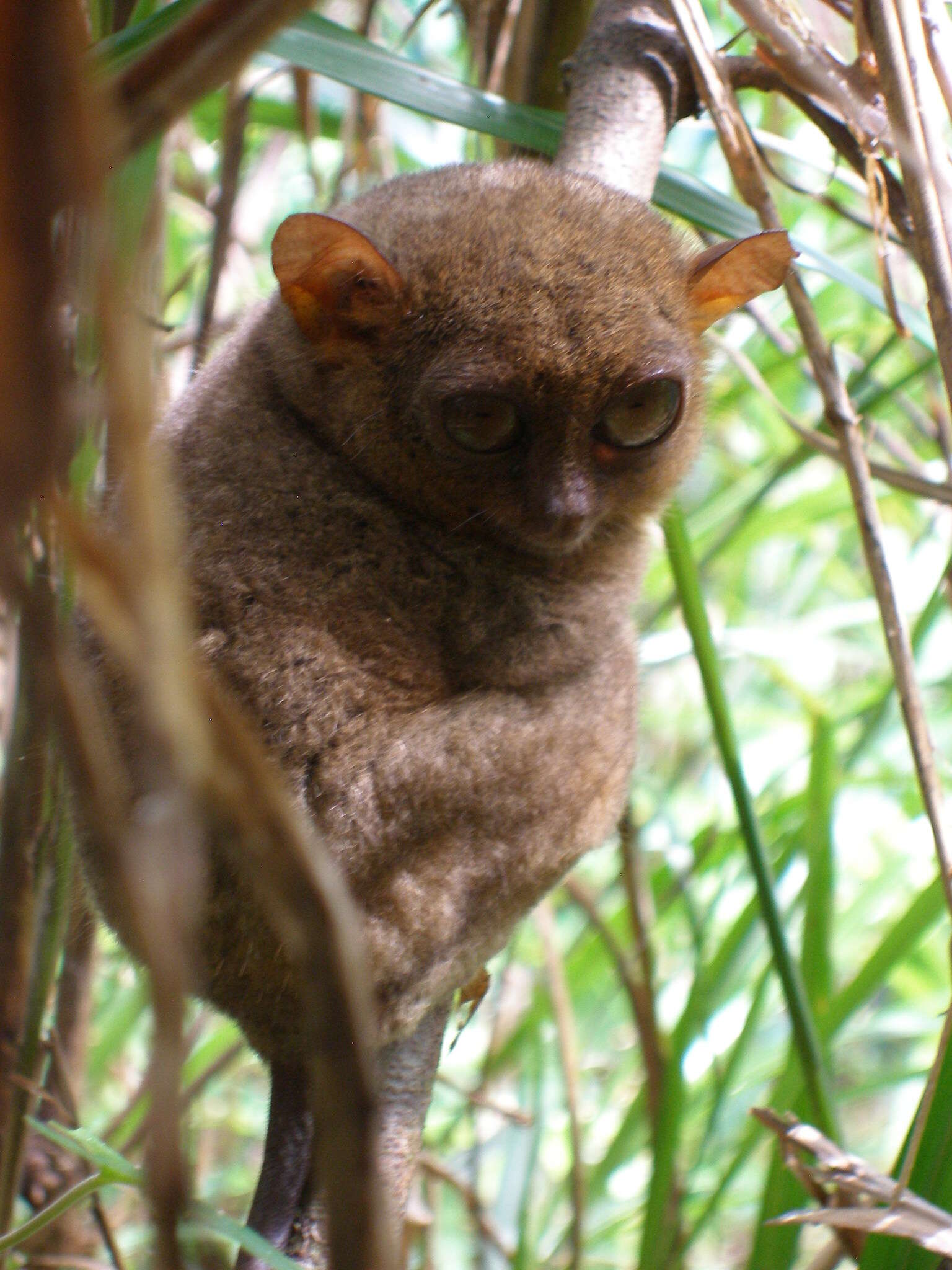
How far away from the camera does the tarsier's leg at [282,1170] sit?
1479mm

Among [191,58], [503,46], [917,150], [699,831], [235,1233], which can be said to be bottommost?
[235,1233]

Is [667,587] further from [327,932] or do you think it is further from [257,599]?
[327,932]

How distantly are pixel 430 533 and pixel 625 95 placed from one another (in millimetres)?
884

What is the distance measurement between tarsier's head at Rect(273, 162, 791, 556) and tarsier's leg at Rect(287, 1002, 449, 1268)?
0.77 meters

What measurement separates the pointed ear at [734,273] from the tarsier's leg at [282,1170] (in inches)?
55.5

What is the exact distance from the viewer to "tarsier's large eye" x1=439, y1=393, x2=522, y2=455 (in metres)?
1.63

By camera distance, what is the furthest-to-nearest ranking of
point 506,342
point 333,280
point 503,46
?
point 503,46 < point 333,280 < point 506,342

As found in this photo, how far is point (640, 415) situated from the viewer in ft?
5.75

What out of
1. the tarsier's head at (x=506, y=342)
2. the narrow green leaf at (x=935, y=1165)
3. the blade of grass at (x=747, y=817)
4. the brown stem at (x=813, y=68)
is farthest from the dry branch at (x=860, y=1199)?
the brown stem at (x=813, y=68)

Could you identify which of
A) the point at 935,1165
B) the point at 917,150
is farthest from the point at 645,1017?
the point at 917,150

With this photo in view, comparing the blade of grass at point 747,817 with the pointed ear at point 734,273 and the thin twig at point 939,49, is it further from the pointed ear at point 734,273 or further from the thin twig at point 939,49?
the thin twig at point 939,49

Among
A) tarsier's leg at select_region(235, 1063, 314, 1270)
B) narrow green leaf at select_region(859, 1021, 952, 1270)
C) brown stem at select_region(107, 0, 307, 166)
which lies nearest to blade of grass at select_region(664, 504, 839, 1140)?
narrow green leaf at select_region(859, 1021, 952, 1270)

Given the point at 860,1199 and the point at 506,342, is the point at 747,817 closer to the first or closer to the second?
the point at 860,1199

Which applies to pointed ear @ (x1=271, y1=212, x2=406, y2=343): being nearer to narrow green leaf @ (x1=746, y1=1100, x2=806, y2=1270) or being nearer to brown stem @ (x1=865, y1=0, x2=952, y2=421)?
brown stem @ (x1=865, y1=0, x2=952, y2=421)
